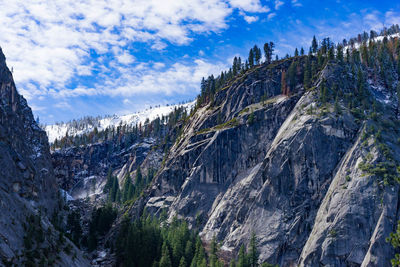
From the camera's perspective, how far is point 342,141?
325 ft

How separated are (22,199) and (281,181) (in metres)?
66.7

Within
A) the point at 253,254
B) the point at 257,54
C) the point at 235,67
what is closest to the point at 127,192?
the point at 235,67

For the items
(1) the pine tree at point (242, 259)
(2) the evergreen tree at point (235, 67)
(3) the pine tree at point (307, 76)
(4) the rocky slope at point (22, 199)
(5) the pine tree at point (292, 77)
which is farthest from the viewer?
(2) the evergreen tree at point (235, 67)

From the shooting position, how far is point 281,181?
99875 millimetres

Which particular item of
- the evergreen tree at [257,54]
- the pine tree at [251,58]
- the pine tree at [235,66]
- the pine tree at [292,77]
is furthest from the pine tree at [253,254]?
the evergreen tree at [257,54]

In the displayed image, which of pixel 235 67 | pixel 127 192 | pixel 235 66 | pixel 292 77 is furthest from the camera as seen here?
pixel 235 66

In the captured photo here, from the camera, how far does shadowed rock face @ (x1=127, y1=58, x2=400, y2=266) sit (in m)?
83.4

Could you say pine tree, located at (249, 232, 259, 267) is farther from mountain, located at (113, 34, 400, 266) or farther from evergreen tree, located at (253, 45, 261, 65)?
evergreen tree, located at (253, 45, 261, 65)

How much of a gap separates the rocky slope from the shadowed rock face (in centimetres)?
3661

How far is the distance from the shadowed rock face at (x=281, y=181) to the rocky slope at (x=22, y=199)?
36.6 meters

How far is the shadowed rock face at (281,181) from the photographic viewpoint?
8344 cm

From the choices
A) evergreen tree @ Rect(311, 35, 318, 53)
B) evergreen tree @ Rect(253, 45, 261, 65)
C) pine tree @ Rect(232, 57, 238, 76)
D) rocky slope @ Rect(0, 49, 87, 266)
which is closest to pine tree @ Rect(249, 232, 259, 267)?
rocky slope @ Rect(0, 49, 87, 266)

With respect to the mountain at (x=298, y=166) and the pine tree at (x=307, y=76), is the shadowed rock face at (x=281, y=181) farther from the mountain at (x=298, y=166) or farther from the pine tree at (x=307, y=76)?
the pine tree at (x=307, y=76)

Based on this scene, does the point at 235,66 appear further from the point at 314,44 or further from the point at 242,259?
the point at 242,259
